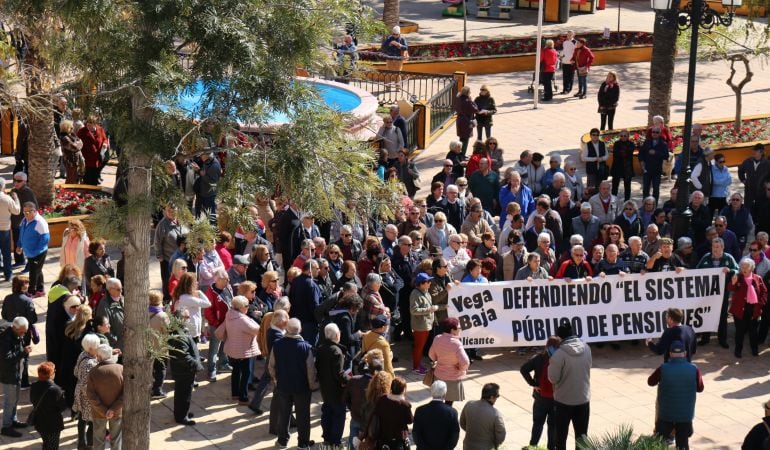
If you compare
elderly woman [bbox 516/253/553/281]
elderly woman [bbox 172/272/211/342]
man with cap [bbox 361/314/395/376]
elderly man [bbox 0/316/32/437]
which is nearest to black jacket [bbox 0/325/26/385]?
elderly man [bbox 0/316/32/437]

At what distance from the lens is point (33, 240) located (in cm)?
1748

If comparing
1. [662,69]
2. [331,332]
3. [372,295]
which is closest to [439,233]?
[372,295]

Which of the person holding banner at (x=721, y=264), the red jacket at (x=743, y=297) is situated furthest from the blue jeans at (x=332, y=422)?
the person holding banner at (x=721, y=264)

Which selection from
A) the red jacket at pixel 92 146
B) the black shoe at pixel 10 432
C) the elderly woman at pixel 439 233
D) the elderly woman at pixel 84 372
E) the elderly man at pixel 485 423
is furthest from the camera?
the red jacket at pixel 92 146

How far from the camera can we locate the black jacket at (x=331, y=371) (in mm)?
13133

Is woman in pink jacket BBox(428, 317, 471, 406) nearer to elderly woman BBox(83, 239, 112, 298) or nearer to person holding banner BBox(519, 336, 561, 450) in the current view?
person holding banner BBox(519, 336, 561, 450)

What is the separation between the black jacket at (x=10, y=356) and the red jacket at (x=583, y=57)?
18518mm

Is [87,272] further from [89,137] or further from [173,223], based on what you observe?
[89,137]

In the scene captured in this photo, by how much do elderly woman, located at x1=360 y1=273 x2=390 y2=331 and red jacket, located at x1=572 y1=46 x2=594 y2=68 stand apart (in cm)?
1564

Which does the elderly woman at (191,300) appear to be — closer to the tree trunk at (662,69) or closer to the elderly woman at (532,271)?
the elderly woman at (532,271)

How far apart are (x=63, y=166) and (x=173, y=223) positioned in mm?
7345

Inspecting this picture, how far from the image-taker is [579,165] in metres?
24.7

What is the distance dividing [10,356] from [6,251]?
511 cm

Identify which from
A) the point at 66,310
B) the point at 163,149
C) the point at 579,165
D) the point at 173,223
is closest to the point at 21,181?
the point at 173,223
